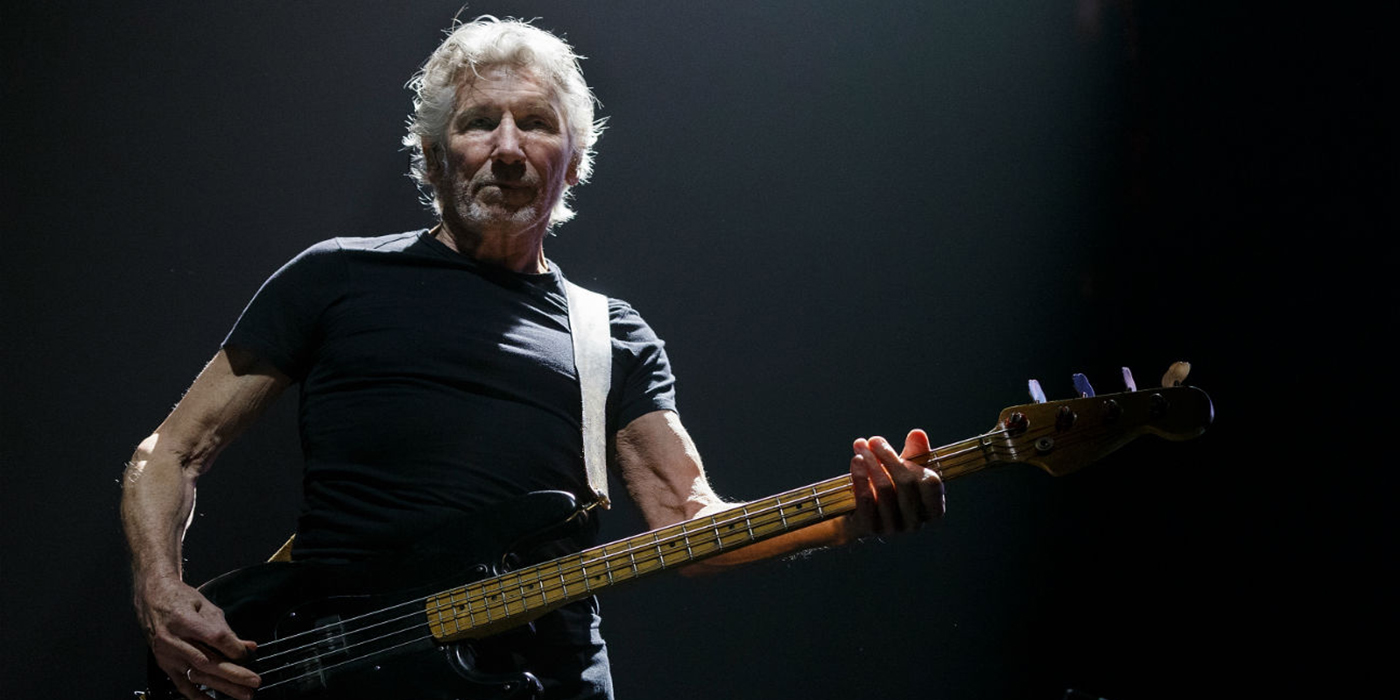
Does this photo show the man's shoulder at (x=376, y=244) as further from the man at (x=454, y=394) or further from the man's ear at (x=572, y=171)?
the man's ear at (x=572, y=171)

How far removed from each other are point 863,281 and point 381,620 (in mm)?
1454

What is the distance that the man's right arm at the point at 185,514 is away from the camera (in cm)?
156

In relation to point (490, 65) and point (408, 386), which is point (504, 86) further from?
point (408, 386)

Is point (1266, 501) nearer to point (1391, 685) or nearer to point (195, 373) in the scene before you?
point (1391, 685)

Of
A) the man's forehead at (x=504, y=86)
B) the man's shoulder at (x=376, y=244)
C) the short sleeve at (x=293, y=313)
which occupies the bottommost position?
the short sleeve at (x=293, y=313)

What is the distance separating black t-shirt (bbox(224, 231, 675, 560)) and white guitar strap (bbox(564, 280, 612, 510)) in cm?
2

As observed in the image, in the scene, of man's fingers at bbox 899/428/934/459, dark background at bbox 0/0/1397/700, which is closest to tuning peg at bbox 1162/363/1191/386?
man's fingers at bbox 899/428/934/459

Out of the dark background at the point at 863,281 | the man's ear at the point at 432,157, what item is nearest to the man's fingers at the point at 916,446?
the dark background at the point at 863,281

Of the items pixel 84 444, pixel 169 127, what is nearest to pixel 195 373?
pixel 84 444

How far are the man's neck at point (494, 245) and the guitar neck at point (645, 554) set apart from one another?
71 centimetres

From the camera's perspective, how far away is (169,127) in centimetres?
235

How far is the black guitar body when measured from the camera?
157cm

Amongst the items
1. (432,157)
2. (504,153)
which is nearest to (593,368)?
(504,153)

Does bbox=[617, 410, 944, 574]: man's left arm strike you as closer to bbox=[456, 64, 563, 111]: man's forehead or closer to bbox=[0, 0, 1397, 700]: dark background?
bbox=[0, 0, 1397, 700]: dark background
